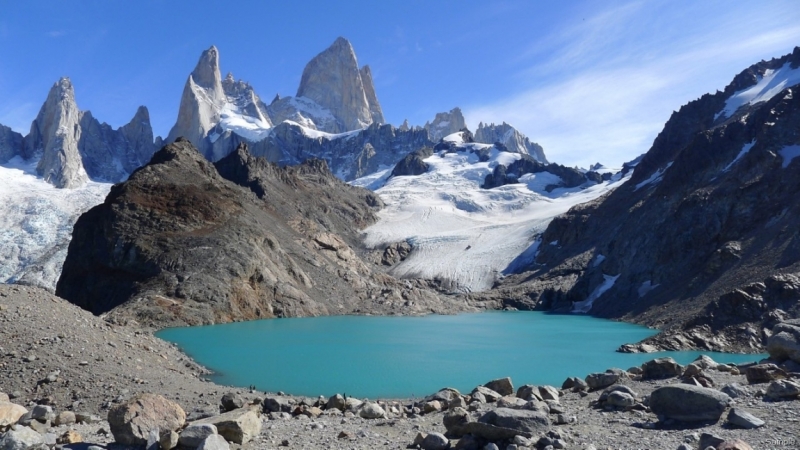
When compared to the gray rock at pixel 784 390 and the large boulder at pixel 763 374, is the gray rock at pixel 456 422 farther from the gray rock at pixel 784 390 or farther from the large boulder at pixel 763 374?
the large boulder at pixel 763 374

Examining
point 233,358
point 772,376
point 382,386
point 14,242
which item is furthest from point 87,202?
point 772,376

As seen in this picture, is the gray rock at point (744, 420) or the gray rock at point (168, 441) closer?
the gray rock at point (168, 441)

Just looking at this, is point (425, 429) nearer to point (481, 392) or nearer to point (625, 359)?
point (481, 392)

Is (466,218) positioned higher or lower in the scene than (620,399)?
higher

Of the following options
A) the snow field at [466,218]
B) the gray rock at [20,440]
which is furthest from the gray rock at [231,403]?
the snow field at [466,218]

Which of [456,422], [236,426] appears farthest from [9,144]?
[456,422]

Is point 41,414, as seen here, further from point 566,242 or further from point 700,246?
point 566,242
